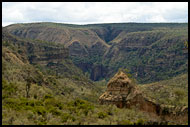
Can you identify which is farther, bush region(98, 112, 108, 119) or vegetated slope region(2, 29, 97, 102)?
vegetated slope region(2, 29, 97, 102)

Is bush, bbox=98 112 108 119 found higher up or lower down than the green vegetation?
lower down

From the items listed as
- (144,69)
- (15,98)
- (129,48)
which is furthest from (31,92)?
(129,48)

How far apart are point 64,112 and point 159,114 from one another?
1177 cm

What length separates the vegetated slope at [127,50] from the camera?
13575 cm

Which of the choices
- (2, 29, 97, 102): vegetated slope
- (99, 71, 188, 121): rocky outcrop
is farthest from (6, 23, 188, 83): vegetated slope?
(99, 71, 188, 121): rocky outcrop

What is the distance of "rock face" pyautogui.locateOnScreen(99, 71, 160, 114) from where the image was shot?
39750mm

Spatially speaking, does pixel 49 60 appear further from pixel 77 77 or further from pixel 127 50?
pixel 127 50

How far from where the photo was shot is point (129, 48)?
6614 inches

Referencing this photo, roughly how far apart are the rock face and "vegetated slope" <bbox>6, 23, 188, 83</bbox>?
271 feet

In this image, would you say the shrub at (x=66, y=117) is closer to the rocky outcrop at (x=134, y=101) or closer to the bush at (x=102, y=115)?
the bush at (x=102, y=115)

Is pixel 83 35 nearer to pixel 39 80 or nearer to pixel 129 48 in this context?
pixel 129 48

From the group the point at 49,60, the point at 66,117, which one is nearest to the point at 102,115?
the point at 66,117

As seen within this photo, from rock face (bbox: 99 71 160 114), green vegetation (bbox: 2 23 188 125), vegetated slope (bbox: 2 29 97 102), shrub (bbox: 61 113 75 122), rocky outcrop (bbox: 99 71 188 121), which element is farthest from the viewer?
vegetated slope (bbox: 2 29 97 102)

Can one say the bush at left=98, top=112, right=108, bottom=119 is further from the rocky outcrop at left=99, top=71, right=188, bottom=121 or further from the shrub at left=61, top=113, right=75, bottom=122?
the rocky outcrop at left=99, top=71, right=188, bottom=121
